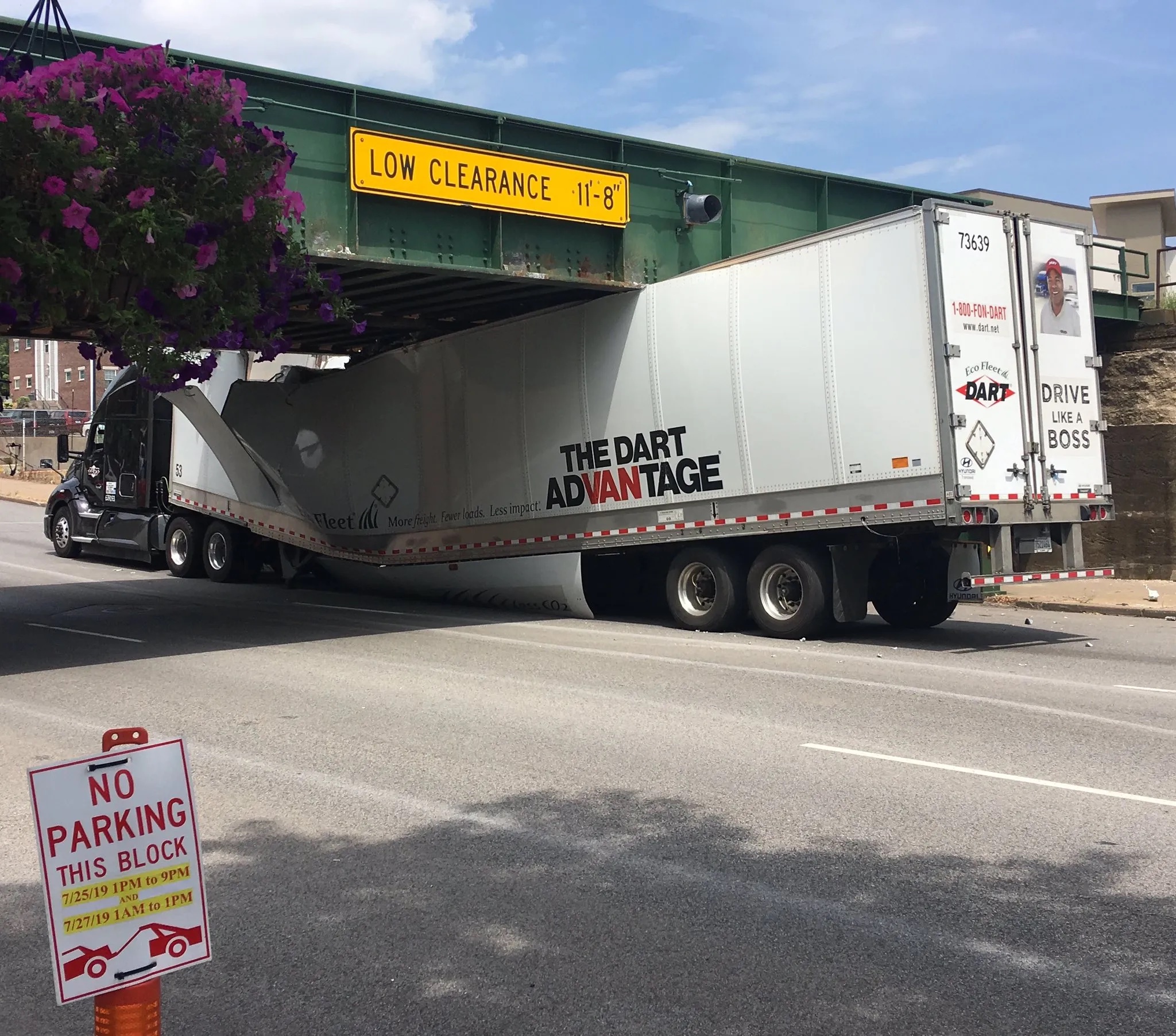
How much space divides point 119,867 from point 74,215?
13.0 feet

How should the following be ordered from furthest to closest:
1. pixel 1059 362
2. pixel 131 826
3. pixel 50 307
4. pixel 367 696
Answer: pixel 1059 362 → pixel 367 696 → pixel 50 307 → pixel 131 826

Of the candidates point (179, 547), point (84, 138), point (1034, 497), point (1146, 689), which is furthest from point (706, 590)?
point (179, 547)

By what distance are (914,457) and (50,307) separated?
8553 millimetres

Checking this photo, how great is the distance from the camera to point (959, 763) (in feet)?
25.5

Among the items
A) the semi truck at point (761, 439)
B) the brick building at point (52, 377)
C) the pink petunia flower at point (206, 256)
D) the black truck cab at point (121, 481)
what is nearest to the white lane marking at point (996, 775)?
the pink petunia flower at point (206, 256)

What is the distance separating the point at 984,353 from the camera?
12.8m

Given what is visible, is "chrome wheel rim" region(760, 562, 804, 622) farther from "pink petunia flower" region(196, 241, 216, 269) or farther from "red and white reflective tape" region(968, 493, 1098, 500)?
"pink petunia flower" region(196, 241, 216, 269)

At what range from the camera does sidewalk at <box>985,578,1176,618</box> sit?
55.4ft

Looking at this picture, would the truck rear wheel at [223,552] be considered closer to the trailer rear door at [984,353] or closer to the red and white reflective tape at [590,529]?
the red and white reflective tape at [590,529]

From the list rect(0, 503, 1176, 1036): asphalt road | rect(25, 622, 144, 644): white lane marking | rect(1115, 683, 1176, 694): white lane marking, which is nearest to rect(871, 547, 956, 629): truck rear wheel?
rect(0, 503, 1176, 1036): asphalt road

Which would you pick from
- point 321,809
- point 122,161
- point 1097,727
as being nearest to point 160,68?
point 122,161

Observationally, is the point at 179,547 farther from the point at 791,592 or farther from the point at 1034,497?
the point at 1034,497

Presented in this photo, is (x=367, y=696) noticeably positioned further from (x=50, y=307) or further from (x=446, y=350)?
(x=446, y=350)

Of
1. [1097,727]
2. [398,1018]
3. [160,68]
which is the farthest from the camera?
[1097,727]
